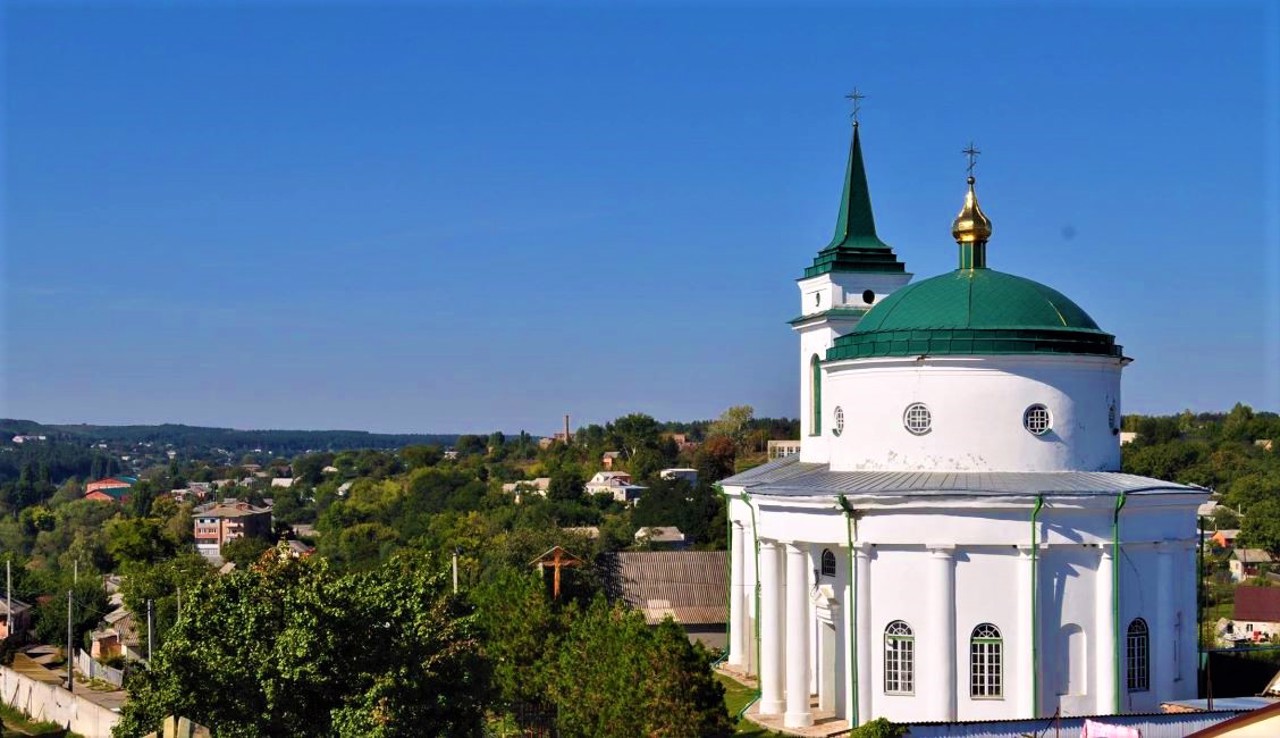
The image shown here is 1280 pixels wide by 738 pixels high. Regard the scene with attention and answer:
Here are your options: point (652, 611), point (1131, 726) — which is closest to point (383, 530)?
point (652, 611)

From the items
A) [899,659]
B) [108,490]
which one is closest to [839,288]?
[899,659]

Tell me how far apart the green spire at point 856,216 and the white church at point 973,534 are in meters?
5.44

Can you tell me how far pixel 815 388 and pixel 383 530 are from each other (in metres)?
61.0

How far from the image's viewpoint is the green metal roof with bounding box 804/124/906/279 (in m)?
37.0

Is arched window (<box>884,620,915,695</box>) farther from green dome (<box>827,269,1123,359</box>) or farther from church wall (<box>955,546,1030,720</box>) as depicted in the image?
green dome (<box>827,269,1123,359</box>)

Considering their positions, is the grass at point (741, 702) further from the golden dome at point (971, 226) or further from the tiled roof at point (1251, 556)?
the tiled roof at point (1251, 556)

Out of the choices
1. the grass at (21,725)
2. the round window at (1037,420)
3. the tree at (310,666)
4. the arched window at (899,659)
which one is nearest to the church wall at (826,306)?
the round window at (1037,420)

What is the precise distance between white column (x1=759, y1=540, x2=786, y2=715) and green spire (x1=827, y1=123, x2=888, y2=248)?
907 cm

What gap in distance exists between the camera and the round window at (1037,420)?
94.8ft

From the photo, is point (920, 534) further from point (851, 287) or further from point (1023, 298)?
point (851, 287)

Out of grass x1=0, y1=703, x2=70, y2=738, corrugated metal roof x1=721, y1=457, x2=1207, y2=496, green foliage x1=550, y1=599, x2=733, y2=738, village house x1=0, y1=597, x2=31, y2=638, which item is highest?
corrugated metal roof x1=721, y1=457, x2=1207, y2=496

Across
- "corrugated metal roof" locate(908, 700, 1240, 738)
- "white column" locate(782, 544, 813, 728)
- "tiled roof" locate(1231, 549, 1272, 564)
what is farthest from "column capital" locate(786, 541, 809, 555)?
"tiled roof" locate(1231, 549, 1272, 564)

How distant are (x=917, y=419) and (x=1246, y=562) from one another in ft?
174

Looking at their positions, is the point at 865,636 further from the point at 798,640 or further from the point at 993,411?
the point at 993,411
